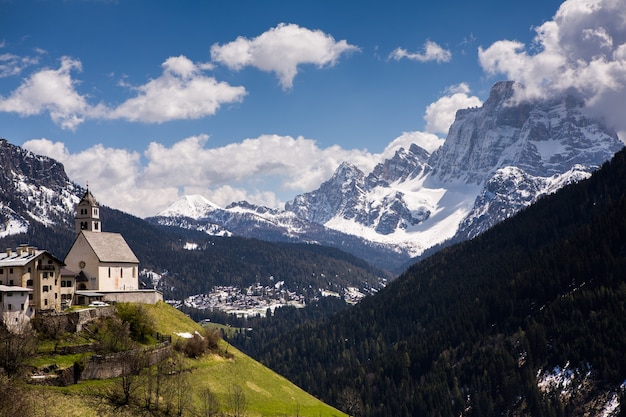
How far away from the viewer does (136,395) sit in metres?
100

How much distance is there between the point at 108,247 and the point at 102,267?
584 cm

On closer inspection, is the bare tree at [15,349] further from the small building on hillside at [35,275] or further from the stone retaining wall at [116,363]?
the small building on hillside at [35,275]

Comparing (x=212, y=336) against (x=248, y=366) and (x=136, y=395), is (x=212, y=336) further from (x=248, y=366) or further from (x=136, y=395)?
(x=136, y=395)

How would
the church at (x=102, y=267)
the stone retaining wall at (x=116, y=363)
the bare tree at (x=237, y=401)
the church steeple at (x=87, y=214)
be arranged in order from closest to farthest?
1. the stone retaining wall at (x=116, y=363)
2. the bare tree at (x=237, y=401)
3. the church at (x=102, y=267)
4. the church steeple at (x=87, y=214)

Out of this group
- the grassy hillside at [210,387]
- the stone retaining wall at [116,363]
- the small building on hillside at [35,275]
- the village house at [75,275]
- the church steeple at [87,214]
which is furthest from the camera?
the church steeple at [87,214]

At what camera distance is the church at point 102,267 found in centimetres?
13438

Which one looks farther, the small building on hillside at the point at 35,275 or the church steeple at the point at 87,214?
the church steeple at the point at 87,214

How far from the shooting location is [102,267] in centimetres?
13662

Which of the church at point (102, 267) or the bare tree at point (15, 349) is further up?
the church at point (102, 267)

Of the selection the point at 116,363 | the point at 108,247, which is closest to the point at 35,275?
the point at 116,363

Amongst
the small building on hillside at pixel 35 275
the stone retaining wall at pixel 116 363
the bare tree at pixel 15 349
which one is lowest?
the stone retaining wall at pixel 116 363

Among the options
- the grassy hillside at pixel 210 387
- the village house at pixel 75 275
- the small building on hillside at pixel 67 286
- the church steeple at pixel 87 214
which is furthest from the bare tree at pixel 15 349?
the church steeple at pixel 87 214

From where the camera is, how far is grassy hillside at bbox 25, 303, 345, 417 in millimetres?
90625

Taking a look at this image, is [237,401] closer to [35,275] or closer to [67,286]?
[67,286]
